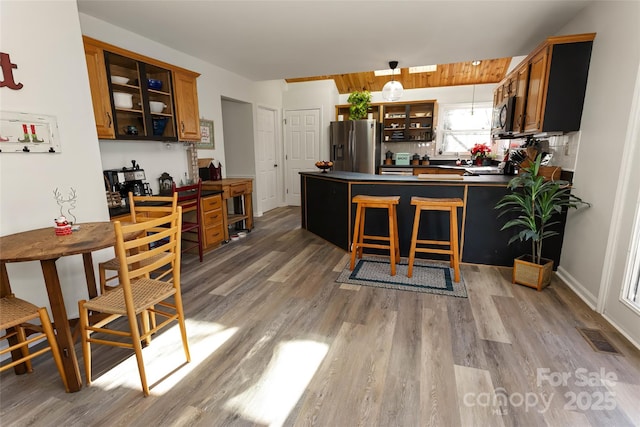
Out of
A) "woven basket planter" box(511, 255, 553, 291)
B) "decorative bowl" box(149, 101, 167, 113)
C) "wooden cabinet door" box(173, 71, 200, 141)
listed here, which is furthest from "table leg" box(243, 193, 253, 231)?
"woven basket planter" box(511, 255, 553, 291)

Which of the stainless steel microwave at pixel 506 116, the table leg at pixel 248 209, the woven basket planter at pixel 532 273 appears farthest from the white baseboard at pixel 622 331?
the table leg at pixel 248 209

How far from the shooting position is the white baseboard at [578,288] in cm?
245

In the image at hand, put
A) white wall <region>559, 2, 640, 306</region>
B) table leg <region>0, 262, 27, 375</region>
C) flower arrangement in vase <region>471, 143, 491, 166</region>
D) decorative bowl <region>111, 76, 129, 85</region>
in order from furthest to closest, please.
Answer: flower arrangement in vase <region>471, 143, 491, 166</region>, decorative bowl <region>111, 76, 129, 85</region>, white wall <region>559, 2, 640, 306</region>, table leg <region>0, 262, 27, 375</region>

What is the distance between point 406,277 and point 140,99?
3.25 m

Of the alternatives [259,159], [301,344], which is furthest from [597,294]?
[259,159]

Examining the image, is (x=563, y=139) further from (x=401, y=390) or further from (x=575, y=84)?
(x=401, y=390)

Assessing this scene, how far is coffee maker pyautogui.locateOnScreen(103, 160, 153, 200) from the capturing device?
120 inches

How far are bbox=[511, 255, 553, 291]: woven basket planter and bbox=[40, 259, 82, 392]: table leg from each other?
3.39 m

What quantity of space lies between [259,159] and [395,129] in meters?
3.08

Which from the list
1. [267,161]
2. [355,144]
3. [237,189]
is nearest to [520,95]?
[355,144]

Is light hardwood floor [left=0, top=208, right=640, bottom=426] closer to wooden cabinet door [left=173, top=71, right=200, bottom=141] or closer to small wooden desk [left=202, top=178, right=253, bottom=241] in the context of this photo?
small wooden desk [left=202, top=178, right=253, bottom=241]

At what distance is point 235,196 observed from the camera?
4527mm

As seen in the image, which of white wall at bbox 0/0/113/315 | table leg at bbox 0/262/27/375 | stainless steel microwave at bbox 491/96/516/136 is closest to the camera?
table leg at bbox 0/262/27/375

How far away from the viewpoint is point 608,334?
6.95ft
